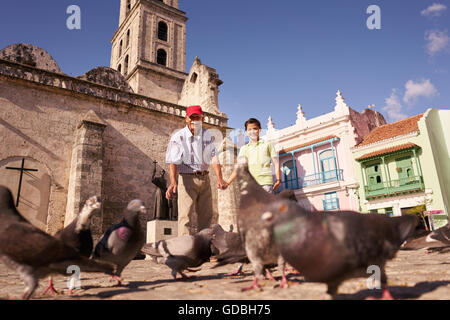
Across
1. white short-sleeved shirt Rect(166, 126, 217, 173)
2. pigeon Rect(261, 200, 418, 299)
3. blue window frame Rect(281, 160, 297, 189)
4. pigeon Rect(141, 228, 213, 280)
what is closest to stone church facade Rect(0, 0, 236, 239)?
white short-sleeved shirt Rect(166, 126, 217, 173)

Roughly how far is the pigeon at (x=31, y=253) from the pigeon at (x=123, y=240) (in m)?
0.70

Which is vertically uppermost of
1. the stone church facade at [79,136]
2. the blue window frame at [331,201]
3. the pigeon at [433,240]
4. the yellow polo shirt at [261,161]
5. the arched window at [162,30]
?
the arched window at [162,30]

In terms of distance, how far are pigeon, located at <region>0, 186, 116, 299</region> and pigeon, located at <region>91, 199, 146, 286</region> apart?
27.4 inches

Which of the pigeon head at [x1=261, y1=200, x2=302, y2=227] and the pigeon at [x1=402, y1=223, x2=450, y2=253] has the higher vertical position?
the pigeon head at [x1=261, y1=200, x2=302, y2=227]

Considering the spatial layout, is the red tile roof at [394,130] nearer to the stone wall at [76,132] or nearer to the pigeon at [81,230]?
the stone wall at [76,132]

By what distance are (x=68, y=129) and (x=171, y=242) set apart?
34.0 ft

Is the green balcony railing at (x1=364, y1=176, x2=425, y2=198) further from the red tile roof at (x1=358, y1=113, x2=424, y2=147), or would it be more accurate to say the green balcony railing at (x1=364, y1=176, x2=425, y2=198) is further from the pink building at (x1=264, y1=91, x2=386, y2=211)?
the red tile roof at (x1=358, y1=113, x2=424, y2=147)

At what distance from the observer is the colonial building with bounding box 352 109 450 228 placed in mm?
16484

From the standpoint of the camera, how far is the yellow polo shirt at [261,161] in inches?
170

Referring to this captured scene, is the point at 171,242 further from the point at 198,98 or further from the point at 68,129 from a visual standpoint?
the point at 198,98

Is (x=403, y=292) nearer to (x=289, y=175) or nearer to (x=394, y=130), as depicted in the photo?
(x=394, y=130)

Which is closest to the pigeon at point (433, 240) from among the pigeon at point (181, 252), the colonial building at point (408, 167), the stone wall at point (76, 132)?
the pigeon at point (181, 252)

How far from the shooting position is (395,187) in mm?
17484

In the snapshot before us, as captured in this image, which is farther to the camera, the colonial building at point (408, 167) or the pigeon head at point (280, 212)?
the colonial building at point (408, 167)
